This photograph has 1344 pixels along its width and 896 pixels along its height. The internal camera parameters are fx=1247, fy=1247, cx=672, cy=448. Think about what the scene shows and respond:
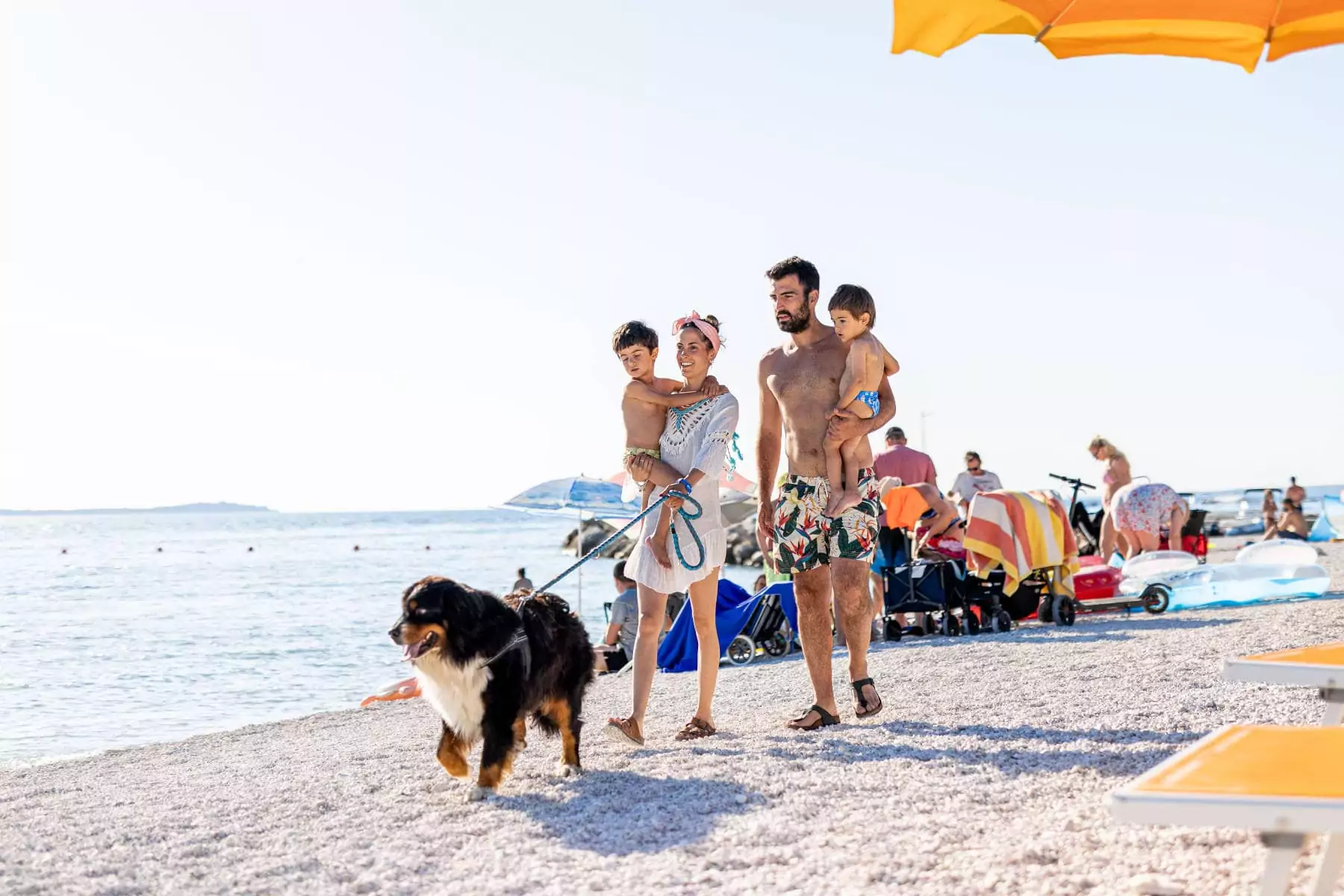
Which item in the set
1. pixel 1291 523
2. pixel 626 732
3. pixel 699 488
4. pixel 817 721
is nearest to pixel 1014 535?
pixel 817 721

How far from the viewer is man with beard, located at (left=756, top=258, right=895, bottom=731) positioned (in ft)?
18.8

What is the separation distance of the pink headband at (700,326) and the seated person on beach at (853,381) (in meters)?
0.56

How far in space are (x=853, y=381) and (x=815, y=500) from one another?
1.89ft

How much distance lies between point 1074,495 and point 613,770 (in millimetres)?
11915

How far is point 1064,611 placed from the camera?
11.5 m

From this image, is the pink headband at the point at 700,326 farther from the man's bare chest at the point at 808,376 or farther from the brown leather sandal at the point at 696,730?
the brown leather sandal at the point at 696,730

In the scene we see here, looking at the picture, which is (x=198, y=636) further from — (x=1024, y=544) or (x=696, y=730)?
(x=696, y=730)

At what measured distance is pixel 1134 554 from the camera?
1507 centimetres

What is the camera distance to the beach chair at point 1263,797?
7.48 ft

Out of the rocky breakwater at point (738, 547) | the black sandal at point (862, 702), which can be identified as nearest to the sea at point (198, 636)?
the rocky breakwater at point (738, 547)

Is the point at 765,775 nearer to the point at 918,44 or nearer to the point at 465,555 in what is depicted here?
the point at 918,44

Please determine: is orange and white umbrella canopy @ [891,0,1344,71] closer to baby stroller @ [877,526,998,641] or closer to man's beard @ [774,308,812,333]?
man's beard @ [774,308,812,333]

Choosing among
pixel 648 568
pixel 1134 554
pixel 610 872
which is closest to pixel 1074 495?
pixel 1134 554

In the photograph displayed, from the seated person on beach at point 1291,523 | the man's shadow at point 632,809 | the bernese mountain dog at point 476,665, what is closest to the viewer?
the man's shadow at point 632,809
